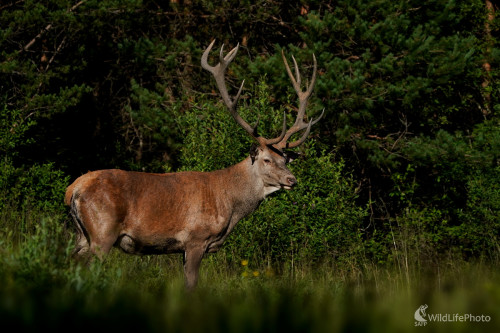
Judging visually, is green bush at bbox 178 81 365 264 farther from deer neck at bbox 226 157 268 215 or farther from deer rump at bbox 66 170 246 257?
deer rump at bbox 66 170 246 257

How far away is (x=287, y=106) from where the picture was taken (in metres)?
11.9

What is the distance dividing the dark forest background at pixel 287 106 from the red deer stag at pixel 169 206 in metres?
1.99

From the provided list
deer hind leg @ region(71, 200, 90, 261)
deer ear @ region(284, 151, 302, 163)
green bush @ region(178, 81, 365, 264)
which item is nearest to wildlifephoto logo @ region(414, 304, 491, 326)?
deer hind leg @ region(71, 200, 90, 261)

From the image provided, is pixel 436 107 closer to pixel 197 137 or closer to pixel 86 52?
pixel 197 137

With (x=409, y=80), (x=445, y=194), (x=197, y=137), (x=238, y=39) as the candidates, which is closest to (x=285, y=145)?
(x=197, y=137)

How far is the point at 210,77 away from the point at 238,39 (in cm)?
127

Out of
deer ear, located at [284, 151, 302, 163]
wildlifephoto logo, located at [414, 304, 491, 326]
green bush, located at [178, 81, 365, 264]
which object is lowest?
green bush, located at [178, 81, 365, 264]

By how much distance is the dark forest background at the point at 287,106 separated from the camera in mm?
10219

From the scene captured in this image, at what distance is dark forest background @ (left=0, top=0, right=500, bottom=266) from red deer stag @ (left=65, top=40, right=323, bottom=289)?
1992mm

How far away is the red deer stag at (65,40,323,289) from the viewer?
242 inches

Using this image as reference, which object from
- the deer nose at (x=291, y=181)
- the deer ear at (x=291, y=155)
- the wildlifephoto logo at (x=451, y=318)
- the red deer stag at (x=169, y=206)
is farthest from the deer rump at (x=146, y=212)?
the wildlifephoto logo at (x=451, y=318)

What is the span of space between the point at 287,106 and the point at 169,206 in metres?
5.76

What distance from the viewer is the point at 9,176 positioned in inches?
445

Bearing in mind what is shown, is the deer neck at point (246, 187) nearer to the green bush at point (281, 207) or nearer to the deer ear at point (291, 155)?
the deer ear at point (291, 155)
